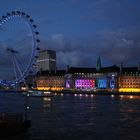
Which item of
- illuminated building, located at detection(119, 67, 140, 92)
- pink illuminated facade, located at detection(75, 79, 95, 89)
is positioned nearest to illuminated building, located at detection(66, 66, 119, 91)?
pink illuminated facade, located at detection(75, 79, 95, 89)

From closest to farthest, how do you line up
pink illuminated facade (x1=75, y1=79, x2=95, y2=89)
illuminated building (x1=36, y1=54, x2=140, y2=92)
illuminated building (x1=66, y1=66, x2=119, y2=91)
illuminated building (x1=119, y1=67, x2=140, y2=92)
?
illuminated building (x1=119, y1=67, x2=140, y2=92), illuminated building (x1=36, y1=54, x2=140, y2=92), illuminated building (x1=66, y1=66, x2=119, y2=91), pink illuminated facade (x1=75, y1=79, x2=95, y2=89)

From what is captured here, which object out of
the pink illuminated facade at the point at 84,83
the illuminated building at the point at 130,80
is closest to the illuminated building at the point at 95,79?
the pink illuminated facade at the point at 84,83

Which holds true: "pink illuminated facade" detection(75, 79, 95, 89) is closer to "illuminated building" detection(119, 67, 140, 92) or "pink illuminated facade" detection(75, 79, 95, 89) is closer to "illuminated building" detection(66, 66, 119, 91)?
"illuminated building" detection(66, 66, 119, 91)

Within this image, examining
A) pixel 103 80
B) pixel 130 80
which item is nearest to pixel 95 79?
pixel 103 80

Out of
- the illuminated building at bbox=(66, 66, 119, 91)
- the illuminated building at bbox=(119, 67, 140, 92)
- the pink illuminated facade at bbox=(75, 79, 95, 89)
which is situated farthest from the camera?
the pink illuminated facade at bbox=(75, 79, 95, 89)

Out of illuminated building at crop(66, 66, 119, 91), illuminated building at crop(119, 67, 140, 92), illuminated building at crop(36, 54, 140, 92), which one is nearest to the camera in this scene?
illuminated building at crop(119, 67, 140, 92)

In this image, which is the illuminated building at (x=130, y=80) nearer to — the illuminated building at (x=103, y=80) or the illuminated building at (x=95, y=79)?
the illuminated building at (x=103, y=80)

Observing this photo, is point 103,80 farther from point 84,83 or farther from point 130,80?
point 130,80

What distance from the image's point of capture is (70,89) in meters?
192

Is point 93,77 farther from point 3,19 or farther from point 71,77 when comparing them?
point 3,19

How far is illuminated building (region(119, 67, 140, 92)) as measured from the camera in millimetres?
172375

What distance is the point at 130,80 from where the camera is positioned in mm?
175375

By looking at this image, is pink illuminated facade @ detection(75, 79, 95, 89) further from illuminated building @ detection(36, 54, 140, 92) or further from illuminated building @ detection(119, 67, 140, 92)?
illuminated building @ detection(119, 67, 140, 92)

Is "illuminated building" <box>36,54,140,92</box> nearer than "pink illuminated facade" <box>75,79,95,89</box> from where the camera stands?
Yes
